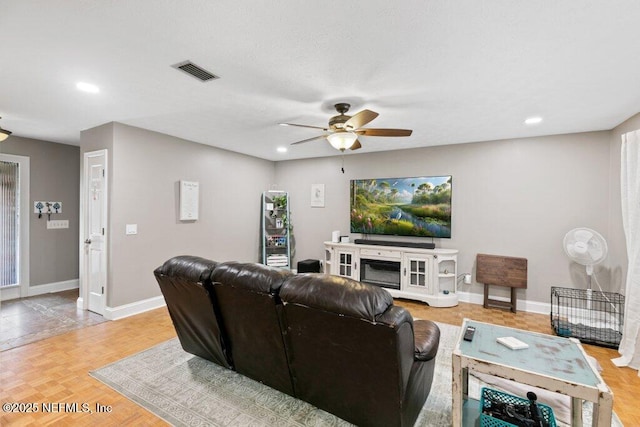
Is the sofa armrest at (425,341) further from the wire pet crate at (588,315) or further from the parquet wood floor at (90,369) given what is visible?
the wire pet crate at (588,315)

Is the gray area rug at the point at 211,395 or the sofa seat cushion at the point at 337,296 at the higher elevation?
the sofa seat cushion at the point at 337,296

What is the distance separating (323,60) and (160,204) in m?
3.38

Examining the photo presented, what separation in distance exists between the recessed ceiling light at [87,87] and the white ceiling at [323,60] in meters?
0.08

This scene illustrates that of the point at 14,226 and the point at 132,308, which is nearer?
the point at 132,308

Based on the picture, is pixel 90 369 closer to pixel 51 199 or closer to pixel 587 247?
pixel 51 199

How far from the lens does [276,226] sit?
630cm

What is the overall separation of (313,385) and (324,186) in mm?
4426

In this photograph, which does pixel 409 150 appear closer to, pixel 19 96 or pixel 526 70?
pixel 526 70

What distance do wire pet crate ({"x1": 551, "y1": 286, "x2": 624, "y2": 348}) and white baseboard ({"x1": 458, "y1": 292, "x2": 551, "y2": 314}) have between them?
0.41 feet

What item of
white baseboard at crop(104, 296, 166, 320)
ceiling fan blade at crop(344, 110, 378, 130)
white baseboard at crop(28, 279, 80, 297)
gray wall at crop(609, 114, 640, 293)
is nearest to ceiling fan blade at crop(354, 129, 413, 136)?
ceiling fan blade at crop(344, 110, 378, 130)

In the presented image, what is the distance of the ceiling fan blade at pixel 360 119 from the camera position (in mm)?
2616

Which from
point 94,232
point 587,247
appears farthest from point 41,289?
point 587,247

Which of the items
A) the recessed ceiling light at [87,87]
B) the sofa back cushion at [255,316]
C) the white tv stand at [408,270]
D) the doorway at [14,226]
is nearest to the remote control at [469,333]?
the sofa back cushion at [255,316]

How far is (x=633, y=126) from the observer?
10.8 feet
